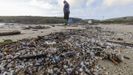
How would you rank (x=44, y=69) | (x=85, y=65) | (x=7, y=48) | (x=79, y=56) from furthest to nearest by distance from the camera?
(x=7, y=48)
(x=79, y=56)
(x=85, y=65)
(x=44, y=69)

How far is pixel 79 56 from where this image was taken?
8.82 metres

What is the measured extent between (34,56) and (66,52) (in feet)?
4.11

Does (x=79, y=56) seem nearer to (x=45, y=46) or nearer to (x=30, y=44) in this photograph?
(x=45, y=46)

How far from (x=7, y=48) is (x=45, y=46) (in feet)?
5.09

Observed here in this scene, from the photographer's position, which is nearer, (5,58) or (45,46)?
(5,58)

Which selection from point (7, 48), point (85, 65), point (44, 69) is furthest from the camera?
point (7, 48)

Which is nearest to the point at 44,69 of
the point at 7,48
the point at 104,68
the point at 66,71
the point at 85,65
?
the point at 66,71

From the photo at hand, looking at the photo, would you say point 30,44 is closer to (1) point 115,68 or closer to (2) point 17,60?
(2) point 17,60

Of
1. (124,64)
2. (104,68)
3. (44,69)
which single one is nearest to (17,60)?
(44,69)

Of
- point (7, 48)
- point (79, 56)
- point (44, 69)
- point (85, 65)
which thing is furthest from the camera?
point (7, 48)

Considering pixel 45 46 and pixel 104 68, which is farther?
pixel 45 46

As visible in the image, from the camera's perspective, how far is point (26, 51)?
355 inches

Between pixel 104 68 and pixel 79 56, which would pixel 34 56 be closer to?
pixel 79 56

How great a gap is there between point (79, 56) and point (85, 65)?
24.9 inches
